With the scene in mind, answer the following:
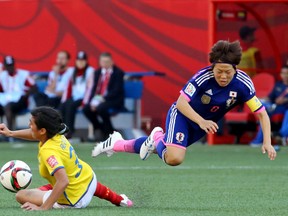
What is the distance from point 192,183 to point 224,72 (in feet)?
7.64

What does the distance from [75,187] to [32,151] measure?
8263mm

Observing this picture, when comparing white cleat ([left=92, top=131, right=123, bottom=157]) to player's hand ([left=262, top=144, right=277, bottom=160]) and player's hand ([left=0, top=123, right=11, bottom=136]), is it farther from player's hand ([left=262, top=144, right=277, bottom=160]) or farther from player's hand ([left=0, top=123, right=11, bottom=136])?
player's hand ([left=262, top=144, right=277, bottom=160])

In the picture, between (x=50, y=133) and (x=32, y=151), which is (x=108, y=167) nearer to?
(x=32, y=151)

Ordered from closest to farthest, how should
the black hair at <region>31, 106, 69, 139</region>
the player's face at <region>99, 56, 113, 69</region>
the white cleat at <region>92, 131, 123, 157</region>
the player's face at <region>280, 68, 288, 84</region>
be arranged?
the black hair at <region>31, 106, 69, 139</region> → the white cleat at <region>92, 131, 123, 157</region> → the player's face at <region>280, 68, 288, 84</region> → the player's face at <region>99, 56, 113, 69</region>

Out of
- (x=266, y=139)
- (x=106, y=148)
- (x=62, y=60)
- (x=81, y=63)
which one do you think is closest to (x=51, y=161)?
(x=266, y=139)

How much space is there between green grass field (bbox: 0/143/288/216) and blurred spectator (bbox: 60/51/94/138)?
53.8 inches

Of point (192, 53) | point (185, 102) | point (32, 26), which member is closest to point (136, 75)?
point (192, 53)

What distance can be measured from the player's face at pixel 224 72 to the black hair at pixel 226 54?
0.04 metres

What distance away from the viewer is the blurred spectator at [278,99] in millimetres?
18067

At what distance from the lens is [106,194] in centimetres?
906

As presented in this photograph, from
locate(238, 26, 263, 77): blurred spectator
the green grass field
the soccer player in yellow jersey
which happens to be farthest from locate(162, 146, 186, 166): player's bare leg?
locate(238, 26, 263, 77): blurred spectator

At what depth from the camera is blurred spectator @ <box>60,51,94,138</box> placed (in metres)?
18.8

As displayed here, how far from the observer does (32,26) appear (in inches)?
818

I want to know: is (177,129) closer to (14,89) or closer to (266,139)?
(266,139)
